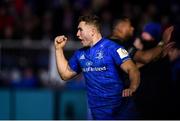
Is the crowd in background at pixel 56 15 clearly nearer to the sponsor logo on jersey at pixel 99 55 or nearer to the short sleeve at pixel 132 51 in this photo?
the short sleeve at pixel 132 51

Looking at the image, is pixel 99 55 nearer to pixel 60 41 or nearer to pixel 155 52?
pixel 60 41

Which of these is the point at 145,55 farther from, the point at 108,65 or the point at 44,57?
the point at 44,57

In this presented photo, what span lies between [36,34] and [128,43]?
557cm

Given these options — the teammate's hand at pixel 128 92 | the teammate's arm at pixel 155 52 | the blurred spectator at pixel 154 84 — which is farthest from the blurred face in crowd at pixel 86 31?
the blurred spectator at pixel 154 84

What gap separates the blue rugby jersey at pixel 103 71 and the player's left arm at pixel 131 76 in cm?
8

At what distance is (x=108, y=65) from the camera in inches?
309

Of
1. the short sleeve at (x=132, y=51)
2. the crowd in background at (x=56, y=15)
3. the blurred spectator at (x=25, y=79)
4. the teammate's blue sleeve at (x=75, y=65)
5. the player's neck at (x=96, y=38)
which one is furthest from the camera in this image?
the crowd in background at (x=56, y=15)

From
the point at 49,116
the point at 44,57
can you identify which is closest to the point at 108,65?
the point at 49,116

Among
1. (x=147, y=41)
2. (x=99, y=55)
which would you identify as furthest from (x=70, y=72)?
(x=147, y=41)

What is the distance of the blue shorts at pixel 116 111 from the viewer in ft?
26.4

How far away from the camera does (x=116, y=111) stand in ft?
26.5

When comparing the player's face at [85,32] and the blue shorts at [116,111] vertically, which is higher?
the player's face at [85,32]

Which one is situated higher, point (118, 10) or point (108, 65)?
point (118, 10)

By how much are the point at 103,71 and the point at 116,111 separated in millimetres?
558
